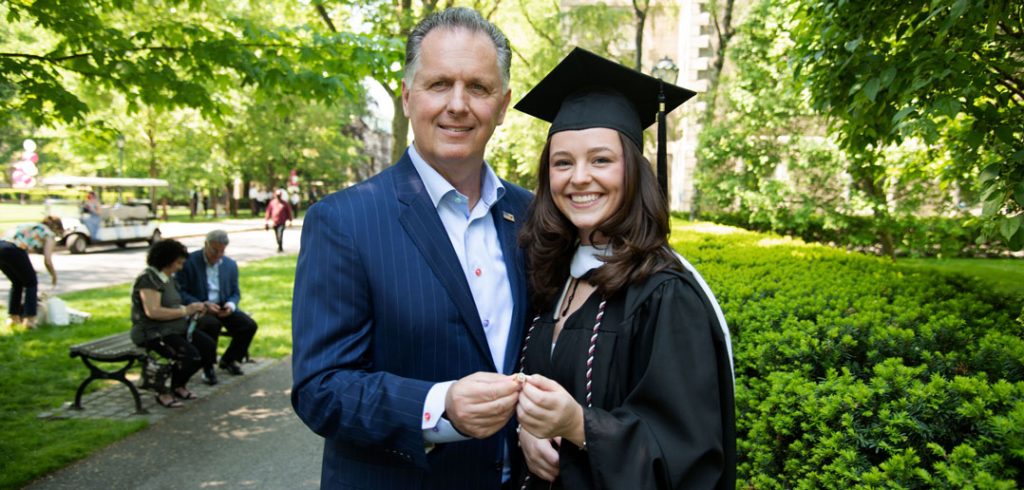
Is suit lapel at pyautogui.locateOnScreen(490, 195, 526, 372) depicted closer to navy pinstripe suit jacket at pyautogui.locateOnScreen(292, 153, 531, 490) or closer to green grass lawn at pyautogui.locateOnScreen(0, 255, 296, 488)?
navy pinstripe suit jacket at pyautogui.locateOnScreen(292, 153, 531, 490)

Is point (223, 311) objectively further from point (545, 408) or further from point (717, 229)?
point (717, 229)

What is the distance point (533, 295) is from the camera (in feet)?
7.07

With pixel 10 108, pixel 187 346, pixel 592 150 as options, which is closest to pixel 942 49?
pixel 592 150

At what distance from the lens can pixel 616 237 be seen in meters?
1.95

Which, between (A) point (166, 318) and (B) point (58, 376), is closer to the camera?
(A) point (166, 318)

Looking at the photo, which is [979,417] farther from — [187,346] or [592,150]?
[187,346]

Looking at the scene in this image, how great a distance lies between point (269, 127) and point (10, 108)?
31147mm

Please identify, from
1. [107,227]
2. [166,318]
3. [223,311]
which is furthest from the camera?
[107,227]

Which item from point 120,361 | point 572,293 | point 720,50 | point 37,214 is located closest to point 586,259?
point 572,293

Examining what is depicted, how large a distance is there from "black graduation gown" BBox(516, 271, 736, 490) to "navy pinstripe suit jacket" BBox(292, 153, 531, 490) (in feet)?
1.15

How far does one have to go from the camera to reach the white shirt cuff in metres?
1.62

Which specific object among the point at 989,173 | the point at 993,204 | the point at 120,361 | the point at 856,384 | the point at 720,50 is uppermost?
the point at 720,50

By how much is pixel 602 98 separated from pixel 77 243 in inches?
802

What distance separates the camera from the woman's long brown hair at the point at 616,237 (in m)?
1.83
